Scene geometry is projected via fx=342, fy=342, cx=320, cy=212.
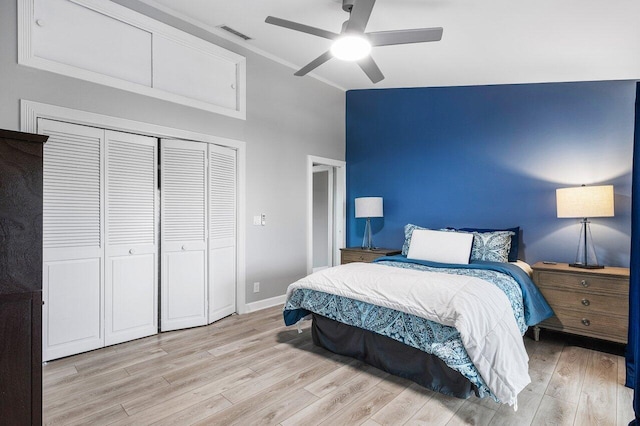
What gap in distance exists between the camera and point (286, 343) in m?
3.13

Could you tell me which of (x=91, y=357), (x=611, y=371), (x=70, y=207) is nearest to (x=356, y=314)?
(x=611, y=371)

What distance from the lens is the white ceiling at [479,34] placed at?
2.56 metres

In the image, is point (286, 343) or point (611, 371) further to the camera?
point (286, 343)

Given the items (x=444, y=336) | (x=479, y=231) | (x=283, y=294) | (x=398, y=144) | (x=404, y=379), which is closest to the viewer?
(x=444, y=336)

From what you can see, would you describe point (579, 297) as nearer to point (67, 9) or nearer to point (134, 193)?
point (134, 193)

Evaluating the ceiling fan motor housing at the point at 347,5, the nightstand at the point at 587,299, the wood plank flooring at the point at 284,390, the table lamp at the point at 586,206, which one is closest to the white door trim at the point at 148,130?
the wood plank flooring at the point at 284,390

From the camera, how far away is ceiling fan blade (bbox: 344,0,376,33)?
2238 millimetres

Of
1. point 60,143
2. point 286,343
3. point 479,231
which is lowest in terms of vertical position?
point 286,343

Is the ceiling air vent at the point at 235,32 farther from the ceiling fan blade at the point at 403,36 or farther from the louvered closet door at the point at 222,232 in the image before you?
the ceiling fan blade at the point at 403,36

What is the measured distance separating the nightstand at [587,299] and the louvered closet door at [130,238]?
3708 mm

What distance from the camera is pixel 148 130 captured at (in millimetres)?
3199

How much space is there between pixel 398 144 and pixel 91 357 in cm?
427

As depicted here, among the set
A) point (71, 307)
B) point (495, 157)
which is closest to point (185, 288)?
point (71, 307)

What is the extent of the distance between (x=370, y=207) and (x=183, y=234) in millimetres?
2477
